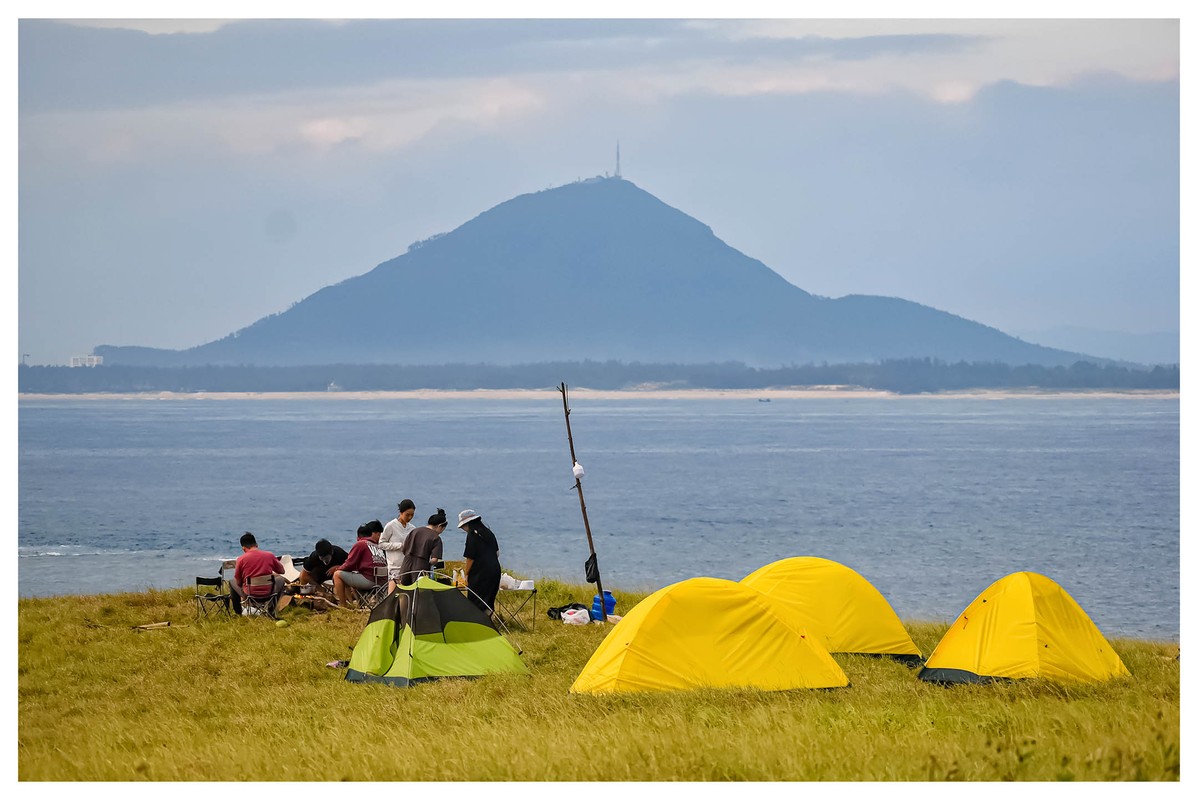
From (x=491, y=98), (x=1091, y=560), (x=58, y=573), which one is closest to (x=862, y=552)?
(x=1091, y=560)

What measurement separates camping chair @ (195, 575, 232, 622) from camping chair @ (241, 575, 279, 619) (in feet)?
0.94

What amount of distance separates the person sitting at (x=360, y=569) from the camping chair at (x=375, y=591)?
0.02m

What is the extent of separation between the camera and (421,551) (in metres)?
14.8

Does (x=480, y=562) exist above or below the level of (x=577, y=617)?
above

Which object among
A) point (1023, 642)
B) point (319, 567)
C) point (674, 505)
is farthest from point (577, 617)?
point (674, 505)

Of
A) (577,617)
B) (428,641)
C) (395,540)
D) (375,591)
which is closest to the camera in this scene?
(428,641)

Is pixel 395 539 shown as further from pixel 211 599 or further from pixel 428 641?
pixel 428 641

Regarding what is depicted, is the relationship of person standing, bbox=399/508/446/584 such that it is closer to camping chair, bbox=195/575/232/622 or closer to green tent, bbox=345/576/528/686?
green tent, bbox=345/576/528/686

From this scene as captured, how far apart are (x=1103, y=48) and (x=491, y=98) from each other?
9900 centimetres

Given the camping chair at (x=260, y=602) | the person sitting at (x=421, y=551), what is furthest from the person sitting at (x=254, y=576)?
the person sitting at (x=421, y=551)

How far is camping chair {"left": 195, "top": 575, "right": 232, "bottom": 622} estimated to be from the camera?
15562 millimetres

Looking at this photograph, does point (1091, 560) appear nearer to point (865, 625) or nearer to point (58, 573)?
point (865, 625)

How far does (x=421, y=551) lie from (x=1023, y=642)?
767 cm

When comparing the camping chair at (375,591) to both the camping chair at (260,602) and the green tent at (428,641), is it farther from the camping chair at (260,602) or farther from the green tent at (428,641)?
the green tent at (428,641)
